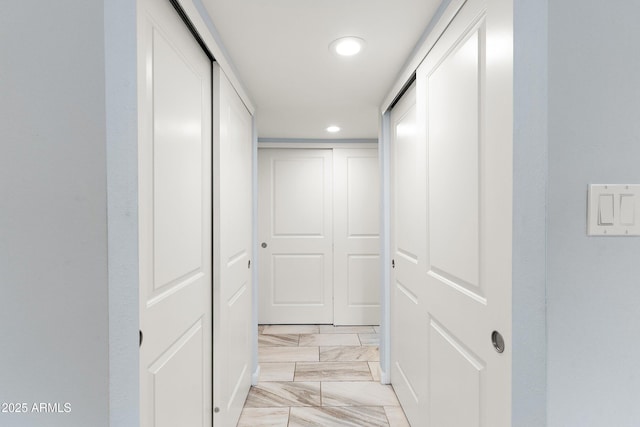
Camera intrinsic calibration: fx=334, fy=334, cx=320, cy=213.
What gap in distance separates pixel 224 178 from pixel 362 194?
244 centimetres

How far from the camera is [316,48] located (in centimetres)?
174

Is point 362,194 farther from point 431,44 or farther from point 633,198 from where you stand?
point 633,198

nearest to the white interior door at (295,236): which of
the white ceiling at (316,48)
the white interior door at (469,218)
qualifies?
the white ceiling at (316,48)

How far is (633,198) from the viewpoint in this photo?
79 centimetres

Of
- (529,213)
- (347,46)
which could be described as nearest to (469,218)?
(529,213)

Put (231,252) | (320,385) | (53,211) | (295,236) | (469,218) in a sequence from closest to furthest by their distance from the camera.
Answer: (53,211) → (469,218) → (231,252) → (320,385) → (295,236)

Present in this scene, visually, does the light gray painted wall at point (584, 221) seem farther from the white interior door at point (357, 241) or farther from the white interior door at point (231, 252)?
the white interior door at point (357, 241)

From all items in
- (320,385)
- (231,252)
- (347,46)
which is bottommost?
(320,385)

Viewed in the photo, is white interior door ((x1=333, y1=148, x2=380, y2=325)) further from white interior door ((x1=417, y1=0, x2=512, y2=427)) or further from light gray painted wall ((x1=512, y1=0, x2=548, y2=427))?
light gray painted wall ((x1=512, y1=0, x2=548, y2=427))

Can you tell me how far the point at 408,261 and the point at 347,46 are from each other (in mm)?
1267

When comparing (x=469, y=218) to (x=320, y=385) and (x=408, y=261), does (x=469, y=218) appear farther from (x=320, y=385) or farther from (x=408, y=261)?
(x=320, y=385)

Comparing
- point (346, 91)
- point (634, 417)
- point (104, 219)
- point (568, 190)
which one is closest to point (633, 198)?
point (568, 190)

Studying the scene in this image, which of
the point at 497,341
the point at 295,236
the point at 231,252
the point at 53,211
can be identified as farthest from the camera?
the point at 295,236

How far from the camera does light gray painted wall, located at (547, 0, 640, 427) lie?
79cm
